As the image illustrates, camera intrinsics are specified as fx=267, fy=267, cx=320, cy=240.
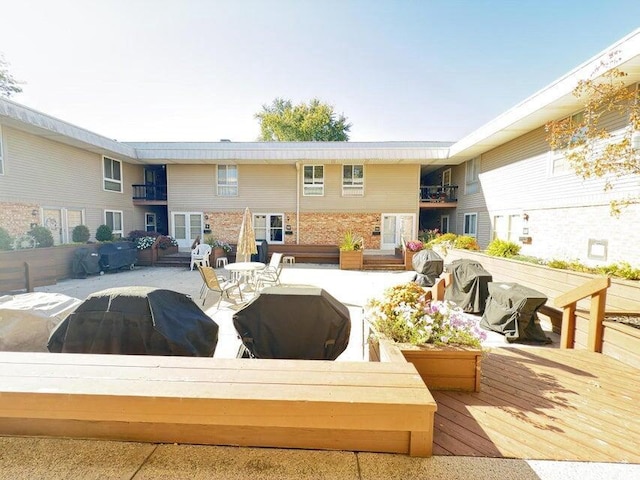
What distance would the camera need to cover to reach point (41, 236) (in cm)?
927

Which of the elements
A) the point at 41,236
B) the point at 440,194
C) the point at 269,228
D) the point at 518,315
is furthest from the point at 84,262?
the point at 440,194

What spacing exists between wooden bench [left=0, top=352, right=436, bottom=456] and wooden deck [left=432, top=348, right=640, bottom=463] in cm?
60

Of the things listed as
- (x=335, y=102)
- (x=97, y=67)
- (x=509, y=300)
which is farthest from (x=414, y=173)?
(x=335, y=102)

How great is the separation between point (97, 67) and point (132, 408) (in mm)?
13208

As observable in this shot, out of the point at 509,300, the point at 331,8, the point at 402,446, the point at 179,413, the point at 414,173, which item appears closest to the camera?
the point at 179,413

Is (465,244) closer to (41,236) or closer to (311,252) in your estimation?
(311,252)

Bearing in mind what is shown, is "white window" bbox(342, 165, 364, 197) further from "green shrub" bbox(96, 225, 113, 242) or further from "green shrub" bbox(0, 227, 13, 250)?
"green shrub" bbox(0, 227, 13, 250)

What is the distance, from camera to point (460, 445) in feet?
6.77

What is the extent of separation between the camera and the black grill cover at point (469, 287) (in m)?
6.14

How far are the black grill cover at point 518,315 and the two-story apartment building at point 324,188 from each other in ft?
13.7

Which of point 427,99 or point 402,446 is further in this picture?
point 427,99

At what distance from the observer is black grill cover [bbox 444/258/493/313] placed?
20.1 feet

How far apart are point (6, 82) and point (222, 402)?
27.9 meters

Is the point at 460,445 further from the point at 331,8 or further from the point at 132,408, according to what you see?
the point at 331,8
